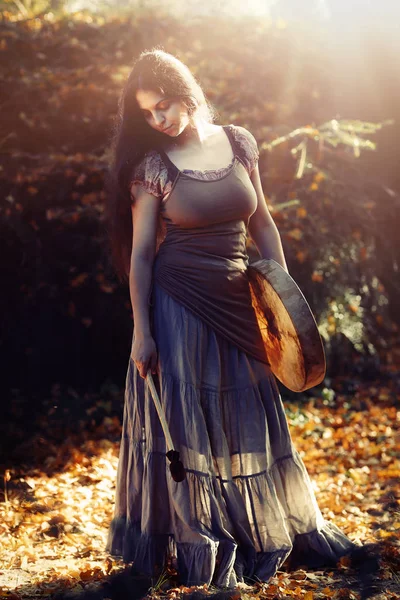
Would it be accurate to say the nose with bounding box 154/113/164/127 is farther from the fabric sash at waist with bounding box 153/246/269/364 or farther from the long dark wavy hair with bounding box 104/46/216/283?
the fabric sash at waist with bounding box 153/246/269/364

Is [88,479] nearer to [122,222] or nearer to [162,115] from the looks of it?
[122,222]

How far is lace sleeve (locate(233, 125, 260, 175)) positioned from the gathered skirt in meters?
0.69

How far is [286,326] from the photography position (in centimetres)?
293

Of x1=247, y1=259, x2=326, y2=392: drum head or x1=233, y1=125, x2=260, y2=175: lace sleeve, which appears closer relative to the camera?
x1=247, y1=259, x2=326, y2=392: drum head

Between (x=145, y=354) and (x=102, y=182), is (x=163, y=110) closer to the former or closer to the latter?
(x=145, y=354)

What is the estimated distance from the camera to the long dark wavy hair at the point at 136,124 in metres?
2.82

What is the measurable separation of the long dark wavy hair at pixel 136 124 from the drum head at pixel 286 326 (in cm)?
52

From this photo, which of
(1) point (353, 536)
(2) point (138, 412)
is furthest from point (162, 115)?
(1) point (353, 536)

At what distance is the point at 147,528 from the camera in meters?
2.99

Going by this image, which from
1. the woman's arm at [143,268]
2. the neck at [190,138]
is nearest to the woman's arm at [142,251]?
the woman's arm at [143,268]

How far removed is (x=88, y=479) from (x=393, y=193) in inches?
200

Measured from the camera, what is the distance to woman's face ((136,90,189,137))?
2.81m

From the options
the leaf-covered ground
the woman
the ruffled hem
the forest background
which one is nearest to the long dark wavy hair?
the woman

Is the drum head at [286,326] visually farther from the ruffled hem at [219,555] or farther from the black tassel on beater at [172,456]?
the ruffled hem at [219,555]
